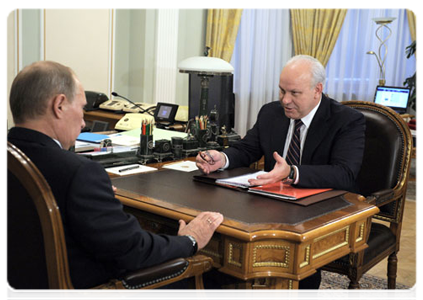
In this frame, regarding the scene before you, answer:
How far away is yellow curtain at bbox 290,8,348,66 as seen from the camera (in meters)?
7.78

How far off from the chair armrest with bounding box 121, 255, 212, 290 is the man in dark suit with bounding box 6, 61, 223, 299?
0.09 feet

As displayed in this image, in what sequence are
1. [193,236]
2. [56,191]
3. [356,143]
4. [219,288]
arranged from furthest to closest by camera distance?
[356,143], [219,288], [193,236], [56,191]

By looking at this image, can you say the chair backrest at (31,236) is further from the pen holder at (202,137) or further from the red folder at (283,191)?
the pen holder at (202,137)

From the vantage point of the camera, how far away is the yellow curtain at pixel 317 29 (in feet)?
25.5

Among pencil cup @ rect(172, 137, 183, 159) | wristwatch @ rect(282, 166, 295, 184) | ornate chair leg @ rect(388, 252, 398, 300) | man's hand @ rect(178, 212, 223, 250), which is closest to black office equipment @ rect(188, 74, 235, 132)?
pencil cup @ rect(172, 137, 183, 159)

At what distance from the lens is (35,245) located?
1323mm

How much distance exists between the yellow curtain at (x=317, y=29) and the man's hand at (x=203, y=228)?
658 cm

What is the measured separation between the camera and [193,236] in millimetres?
1682

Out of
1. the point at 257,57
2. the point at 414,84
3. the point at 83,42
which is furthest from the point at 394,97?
the point at 83,42

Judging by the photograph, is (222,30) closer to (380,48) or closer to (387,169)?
(380,48)

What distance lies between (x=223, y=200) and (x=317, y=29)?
6.44 meters

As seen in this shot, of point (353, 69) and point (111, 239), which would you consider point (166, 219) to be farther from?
point (353, 69)
